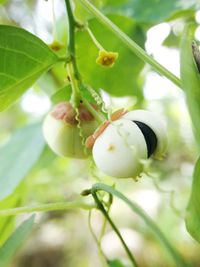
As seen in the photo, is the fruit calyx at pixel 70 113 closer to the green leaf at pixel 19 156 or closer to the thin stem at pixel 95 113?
the thin stem at pixel 95 113

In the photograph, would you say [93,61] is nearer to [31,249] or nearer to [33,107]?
[33,107]

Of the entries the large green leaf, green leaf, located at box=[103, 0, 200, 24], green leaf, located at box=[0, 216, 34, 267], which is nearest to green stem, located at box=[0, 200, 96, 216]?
green leaf, located at box=[0, 216, 34, 267]

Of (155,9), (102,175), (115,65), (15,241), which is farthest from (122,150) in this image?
(102,175)

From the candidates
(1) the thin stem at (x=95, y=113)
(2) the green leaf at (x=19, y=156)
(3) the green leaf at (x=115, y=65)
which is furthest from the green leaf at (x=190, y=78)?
(2) the green leaf at (x=19, y=156)

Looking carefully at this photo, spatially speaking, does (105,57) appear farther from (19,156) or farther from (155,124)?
(19,156)

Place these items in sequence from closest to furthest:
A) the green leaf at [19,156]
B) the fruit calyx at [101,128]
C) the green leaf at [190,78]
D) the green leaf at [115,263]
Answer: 1. the green leaf at [190,78]
2. the fruit calyx at [101,128]
3. the green leaf at [115,263]
4. the green leaf at [19,156]

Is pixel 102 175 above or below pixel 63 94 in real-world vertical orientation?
below

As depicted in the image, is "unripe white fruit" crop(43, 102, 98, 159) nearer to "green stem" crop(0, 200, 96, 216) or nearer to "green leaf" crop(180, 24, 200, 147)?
"green stem" crop(0, 200, 96, 216)

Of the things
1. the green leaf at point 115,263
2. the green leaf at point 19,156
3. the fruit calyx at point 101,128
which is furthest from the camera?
the green leaf at point 19,156
